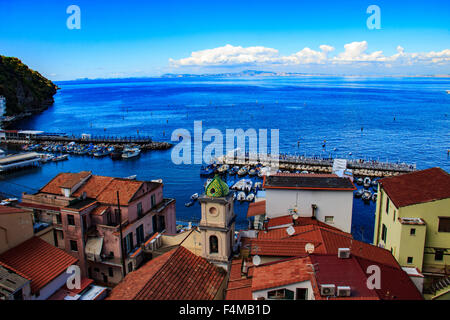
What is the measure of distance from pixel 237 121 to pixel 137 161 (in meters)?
59.3

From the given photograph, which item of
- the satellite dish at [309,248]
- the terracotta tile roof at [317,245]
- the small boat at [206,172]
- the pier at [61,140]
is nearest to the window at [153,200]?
the terracotta tile roof at [317,245]

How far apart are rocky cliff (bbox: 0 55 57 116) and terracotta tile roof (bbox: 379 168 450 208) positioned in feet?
461

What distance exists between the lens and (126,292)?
1484 centimetres

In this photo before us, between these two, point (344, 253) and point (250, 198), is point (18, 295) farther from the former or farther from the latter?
point (250, 198)

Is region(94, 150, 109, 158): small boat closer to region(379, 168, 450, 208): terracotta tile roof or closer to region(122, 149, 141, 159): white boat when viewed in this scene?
region(122, 149, 141, 159): white boat

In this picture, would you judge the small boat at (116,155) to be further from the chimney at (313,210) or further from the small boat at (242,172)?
the chimney at (313,210)

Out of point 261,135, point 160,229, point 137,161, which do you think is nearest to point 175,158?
point 137,161

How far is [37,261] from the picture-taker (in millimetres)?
17234

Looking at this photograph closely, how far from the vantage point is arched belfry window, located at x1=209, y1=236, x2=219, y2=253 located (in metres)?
18.9

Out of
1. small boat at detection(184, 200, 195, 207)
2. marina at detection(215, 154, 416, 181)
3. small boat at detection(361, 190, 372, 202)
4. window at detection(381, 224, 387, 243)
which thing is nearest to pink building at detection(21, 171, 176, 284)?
window at detection(381, 224, 387, 243)

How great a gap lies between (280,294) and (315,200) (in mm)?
11011

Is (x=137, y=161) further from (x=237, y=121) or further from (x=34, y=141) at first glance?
(x=237, y=121)

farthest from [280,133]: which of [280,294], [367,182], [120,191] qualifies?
[280,294]
